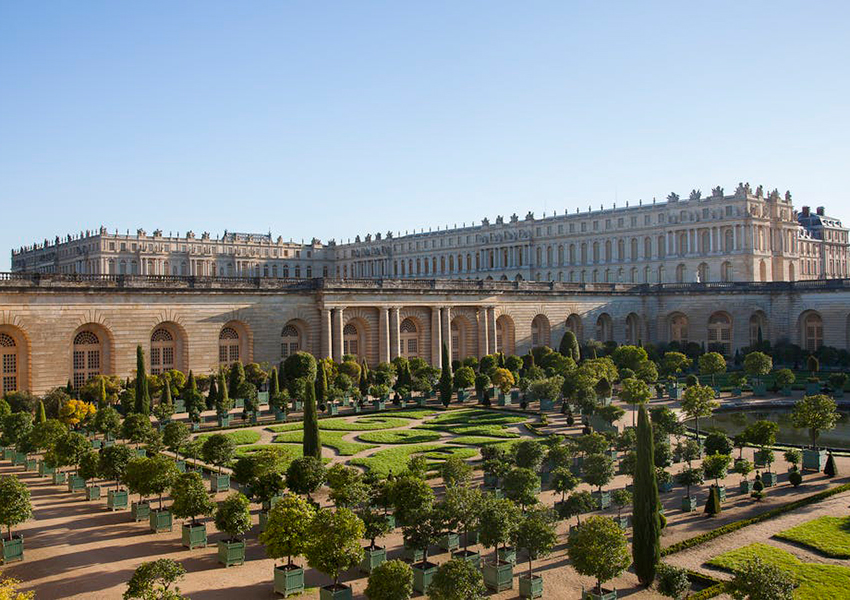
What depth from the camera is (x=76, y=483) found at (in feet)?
89.5

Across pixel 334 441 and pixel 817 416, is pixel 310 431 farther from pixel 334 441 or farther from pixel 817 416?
pixel 817 416

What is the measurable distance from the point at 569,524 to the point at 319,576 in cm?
790

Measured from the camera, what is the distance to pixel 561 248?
337ft

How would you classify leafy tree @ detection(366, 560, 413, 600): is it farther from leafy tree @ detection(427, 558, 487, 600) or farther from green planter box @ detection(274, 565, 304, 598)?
green planter box @ detection(274, 565, 304, 598)

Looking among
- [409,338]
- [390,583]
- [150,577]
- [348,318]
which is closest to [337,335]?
[348,318]

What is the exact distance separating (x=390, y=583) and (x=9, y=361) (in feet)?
114

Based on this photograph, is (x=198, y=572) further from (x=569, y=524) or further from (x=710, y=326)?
(x=710, y=326)

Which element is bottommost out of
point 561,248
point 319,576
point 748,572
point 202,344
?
point 319,576

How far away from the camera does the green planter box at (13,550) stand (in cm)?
1985

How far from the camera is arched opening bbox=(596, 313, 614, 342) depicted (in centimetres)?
7350

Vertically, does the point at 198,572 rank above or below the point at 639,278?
below

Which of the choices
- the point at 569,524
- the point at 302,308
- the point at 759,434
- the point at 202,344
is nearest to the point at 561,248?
the point at 302,308

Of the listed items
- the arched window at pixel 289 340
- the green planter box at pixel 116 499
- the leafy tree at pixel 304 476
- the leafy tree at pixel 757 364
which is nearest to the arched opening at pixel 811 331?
the leafy tree at pixel 757 364

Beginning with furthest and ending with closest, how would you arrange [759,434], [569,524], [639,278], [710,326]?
[639,278] < [710,326] < [759,434] < [569,524]
